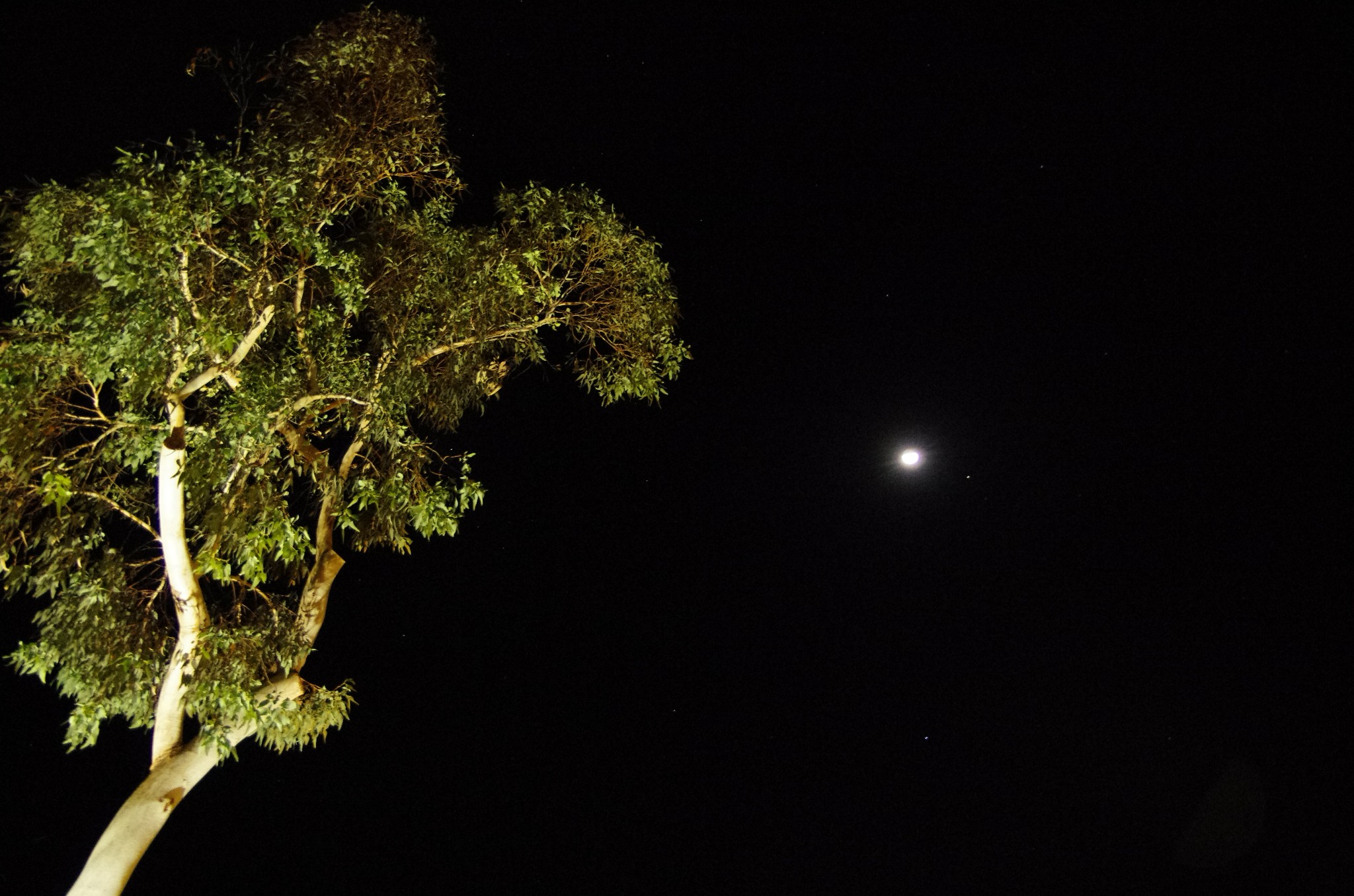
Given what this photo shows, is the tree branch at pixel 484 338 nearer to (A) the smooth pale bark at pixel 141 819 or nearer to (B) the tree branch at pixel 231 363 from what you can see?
(B) the tree branch at pixel 231 363

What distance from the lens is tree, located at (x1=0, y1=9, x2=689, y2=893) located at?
12.7ft

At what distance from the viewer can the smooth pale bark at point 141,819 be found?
3.62 m

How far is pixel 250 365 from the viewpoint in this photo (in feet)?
15.0

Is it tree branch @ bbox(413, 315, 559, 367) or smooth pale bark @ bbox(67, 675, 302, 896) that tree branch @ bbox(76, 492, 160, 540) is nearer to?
smooth pale bark @ bbox(67, 675, 302, 896)

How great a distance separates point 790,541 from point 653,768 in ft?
9.97

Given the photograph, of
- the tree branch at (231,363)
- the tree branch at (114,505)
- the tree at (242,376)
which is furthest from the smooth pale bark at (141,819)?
the tree branch at (231,363)

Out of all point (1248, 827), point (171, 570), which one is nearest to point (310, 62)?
point (171, 570)

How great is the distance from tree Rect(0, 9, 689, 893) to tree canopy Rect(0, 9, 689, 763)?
2cm

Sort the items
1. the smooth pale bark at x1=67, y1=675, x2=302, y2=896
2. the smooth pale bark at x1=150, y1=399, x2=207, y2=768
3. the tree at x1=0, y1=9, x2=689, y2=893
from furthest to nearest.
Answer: the smooth pale bark at x1=150, y1=399, x2=207, y2=768 → the tree at x1=0, y1=9, x2=689, y2=893 → the smooth pale bark at x1=67, y1=675, x2=302, y2=896

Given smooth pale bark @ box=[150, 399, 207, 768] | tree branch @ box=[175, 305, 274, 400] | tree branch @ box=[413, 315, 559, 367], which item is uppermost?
tree branch @ box=[413, 315, 559, 367]

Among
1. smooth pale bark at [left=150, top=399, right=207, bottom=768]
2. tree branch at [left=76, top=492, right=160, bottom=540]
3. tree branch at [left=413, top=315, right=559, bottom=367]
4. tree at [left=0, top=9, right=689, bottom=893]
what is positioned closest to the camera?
tree at [left=0, top=9, right=689, bottom=893]

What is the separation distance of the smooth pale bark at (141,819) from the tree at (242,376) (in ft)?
0.04

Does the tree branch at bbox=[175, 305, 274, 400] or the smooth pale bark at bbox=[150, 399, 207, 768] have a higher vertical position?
the tree branch at bbox=[175, 305, 274, 400]

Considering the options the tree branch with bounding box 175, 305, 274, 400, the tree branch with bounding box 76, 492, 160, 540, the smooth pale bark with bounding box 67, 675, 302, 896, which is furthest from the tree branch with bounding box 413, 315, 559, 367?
the smooth pale bark with bounding box 67, 675, 302, 896
